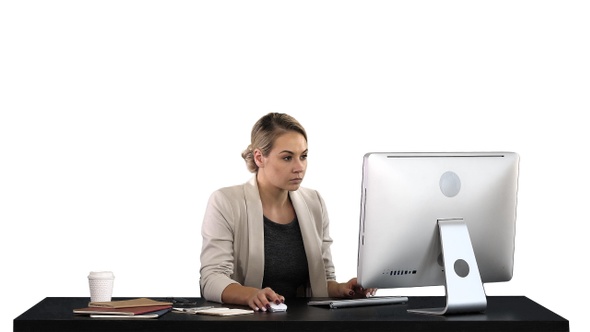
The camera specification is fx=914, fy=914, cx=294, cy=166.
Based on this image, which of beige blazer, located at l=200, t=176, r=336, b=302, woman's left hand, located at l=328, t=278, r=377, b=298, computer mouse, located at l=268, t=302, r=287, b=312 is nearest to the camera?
computer mouse, located at l=268, t=302, r=287, b=312

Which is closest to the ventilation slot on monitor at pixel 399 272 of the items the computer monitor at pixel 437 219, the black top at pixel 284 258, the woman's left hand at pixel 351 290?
the computer monitor at pixel 437 219

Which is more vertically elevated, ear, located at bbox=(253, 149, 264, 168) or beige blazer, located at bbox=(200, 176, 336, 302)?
ear, located at bbox=(253, 149, 264, 168)

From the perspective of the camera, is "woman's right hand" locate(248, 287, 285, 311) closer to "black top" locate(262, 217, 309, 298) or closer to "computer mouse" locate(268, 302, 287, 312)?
"computer mouse" locate(268, 302, 287, 312)

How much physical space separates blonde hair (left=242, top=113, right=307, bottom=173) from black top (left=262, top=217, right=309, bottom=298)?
36cm

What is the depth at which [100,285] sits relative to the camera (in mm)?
4109

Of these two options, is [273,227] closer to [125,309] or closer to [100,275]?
[100,275]

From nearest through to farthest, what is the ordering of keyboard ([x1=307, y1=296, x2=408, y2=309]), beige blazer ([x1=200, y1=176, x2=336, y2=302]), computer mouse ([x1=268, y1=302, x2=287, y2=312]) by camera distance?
computer mouse ([x1=268, y1=302, x2=287, y2=312])
keyboard ([x1=307, y1=296, x2=408, y2=309])
beige blazer ([x1=200, y1=176, x2=336, y2=302])

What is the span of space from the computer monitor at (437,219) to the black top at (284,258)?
91 centimetres

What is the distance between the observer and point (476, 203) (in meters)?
3.96

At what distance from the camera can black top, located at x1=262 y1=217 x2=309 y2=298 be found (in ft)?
15.4

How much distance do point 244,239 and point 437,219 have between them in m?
1.15

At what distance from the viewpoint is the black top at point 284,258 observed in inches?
185

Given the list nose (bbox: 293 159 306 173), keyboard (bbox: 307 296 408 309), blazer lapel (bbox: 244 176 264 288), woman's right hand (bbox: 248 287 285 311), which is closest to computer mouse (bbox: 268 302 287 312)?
woman's right hand (bbox: 248 287 285 311)

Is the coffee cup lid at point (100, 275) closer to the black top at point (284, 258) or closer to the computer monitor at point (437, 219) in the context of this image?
the black top at point (284, 258)
